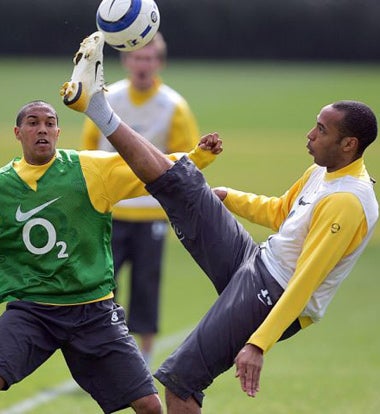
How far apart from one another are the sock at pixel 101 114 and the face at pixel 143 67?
356cm

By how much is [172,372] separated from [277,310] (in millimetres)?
823

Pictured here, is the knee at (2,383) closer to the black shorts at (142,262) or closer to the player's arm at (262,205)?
the player's arm at (262,205)

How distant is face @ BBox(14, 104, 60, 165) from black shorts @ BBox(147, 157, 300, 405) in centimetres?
66

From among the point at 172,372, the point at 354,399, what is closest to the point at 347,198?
the point at 172,372

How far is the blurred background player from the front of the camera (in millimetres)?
10031

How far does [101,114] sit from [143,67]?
374 centimetres

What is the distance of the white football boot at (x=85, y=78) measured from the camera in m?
6.29

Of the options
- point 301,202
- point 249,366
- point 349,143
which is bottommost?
point 249,366

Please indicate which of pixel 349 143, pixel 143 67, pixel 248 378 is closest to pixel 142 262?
pixel 143 67

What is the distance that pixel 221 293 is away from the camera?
22.9 ft

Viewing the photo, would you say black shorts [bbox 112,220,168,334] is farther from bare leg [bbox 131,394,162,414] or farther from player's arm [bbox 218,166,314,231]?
bare leg [bbox 131,394,162,414]

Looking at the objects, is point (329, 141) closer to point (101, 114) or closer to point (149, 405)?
point (101, 114)

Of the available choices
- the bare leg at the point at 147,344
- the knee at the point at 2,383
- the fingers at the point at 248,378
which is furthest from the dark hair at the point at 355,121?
the bare leg at the point at 147,344

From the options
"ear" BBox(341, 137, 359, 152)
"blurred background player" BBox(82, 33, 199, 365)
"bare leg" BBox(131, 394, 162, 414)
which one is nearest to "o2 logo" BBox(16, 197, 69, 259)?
"bare leg" BBox(131, 394, 162, 414)
